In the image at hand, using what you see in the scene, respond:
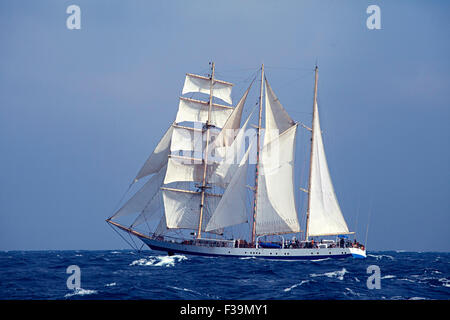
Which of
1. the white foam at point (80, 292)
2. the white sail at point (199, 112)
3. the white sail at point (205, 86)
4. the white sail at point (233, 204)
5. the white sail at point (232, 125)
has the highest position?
the white sail at point (205, 86)

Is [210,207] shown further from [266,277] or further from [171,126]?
[266,277]

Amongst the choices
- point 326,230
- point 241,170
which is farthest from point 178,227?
point 326,230

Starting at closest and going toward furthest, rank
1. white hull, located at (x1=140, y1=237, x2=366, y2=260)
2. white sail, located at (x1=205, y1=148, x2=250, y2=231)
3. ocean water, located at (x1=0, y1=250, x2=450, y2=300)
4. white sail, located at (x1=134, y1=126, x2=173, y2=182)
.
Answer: ocean water, located at (x1=0, y1=250, x2=450, y2=300), white hull, located at (x1=140, y1=237, x2=366, y2=260), white sail, located at (x1=205, y1=148, x2=250, y2=231), white sail, located at (x1=134, y1=126, x2=173, y2=182)

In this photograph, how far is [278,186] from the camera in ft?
182

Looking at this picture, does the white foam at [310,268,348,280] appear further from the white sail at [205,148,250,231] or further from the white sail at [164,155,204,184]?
the white sail at [164,155,204,184]

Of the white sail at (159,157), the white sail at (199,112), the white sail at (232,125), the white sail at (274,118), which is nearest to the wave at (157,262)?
the white sail at (159,157)

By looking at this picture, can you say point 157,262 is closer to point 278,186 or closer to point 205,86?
point 278,186

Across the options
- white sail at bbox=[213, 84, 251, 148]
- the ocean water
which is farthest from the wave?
white sail at bbox=[213, 84, 251, 148]

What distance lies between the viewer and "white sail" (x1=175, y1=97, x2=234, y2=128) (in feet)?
204

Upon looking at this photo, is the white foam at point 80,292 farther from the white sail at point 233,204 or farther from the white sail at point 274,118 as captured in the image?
the white sail at point 274,118

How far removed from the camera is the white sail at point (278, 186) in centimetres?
5553

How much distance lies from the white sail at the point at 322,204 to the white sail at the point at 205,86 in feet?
51.1

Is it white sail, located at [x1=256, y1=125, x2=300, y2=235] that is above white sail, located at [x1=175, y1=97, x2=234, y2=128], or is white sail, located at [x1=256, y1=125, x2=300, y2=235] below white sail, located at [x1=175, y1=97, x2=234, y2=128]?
below
